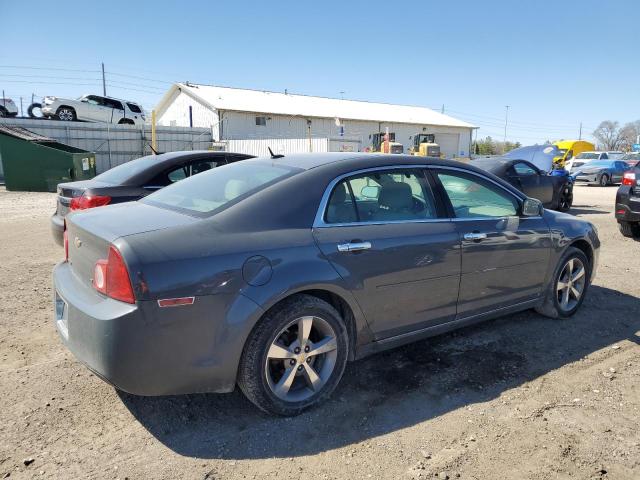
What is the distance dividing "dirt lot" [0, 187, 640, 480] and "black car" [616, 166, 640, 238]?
17.1ft

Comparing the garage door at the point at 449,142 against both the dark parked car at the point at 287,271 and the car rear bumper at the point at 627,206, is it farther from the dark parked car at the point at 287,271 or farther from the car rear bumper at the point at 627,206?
the dark parked car at the point at 287,271

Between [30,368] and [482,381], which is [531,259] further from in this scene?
[30,368]

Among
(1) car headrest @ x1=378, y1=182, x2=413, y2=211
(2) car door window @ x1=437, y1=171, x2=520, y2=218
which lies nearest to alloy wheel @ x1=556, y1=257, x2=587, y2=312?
(2) car door window @ x1=437, y1=171, x2=520, y2=218

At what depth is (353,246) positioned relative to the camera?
10.0 feet

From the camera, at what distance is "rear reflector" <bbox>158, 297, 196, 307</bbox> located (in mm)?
2439

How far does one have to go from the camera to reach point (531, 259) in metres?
4.14

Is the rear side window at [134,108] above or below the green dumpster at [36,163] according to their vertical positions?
above

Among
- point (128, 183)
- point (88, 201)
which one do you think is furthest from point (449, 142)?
point (88, 201)

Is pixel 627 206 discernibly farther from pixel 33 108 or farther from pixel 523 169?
pixel 33 108

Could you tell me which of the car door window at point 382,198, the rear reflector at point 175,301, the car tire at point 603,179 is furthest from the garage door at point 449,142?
the rear reflector at point 175,301

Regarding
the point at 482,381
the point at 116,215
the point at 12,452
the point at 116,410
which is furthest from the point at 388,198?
the point at 12,452

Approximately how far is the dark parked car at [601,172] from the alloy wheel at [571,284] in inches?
825

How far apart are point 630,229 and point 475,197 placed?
6639mm

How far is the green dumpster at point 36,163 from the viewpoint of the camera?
49.8 feet
